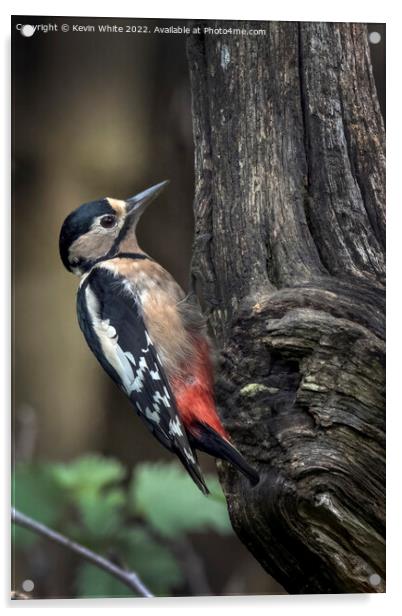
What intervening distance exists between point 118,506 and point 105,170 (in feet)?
3.09

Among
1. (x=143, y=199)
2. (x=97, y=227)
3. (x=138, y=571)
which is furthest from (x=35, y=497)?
(x=143, y=199)

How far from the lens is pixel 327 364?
2697mm

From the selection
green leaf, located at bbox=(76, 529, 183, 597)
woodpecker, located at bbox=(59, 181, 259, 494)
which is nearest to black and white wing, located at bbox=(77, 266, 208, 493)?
woodpecker, located at bbox=(59, 181, 259, 494)

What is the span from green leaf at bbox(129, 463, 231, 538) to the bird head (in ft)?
2.00

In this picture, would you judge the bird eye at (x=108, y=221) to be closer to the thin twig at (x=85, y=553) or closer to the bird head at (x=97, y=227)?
the bird head at (x=97, y=227)

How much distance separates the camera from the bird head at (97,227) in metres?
2.82

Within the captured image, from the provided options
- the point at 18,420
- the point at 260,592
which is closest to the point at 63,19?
the point at 18,420

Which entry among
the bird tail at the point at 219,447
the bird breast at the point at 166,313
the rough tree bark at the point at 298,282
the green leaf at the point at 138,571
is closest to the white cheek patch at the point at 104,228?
the bird breast at the point at 166,313

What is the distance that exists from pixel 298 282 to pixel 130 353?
20.1 inches

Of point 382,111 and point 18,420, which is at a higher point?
point 382,111

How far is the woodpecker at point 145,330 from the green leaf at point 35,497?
32cm

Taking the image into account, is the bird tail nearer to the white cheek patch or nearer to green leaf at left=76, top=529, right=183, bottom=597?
green leaf at left=76, top=529, right=183, bottom=597

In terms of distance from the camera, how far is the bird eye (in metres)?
2.85

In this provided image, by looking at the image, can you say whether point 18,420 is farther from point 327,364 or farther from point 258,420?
point 327,364
